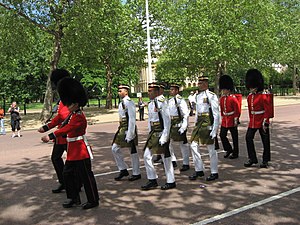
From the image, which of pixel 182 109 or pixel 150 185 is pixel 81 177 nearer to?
pixel 150 185

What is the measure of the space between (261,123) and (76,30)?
47.6ft

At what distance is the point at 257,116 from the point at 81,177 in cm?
441

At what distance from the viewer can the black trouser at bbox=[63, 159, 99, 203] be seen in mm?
5562

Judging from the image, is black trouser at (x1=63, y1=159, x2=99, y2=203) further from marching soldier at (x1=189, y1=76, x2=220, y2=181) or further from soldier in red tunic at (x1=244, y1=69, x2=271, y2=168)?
soldier in red tunic at (x1=244, y1=69, x2=271, y2=168)

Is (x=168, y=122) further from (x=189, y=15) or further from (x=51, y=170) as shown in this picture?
(x=189, y=15)

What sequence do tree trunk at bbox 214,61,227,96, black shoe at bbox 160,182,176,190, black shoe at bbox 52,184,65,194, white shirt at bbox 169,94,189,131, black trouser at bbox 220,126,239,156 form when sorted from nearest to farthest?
1. black shoe at bbox 160,182,176,190
2. black shoe at bbox 52,184,65,194
3. white shirt at bbox 169,94,189,131
4. black trouser at bbox 220,126,239,156
5. tree trunk at bbox 214,61,227,96

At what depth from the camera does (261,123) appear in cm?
801

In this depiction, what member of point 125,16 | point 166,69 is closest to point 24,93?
point 166,69

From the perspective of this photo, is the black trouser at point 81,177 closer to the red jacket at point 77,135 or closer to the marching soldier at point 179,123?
the red jacket at point 77,135

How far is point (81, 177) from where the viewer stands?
5574 mm

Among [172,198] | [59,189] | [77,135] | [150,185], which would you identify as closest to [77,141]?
[77,135]

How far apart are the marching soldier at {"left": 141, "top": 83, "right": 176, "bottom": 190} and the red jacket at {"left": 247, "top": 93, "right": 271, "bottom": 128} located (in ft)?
8.35

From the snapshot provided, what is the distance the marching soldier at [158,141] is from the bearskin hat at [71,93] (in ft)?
4.94

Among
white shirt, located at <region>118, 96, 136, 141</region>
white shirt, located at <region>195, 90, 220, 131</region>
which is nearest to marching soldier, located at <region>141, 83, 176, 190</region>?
white shirt, located at <region>118, 96, 136, 141</region>
